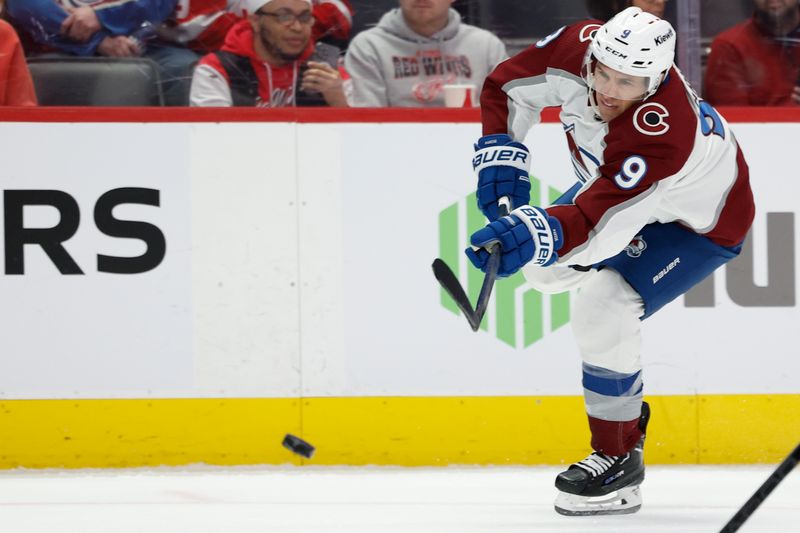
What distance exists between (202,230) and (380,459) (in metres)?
0.83

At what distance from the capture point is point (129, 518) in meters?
2.96

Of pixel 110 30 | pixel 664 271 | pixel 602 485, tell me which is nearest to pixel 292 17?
pixel 110 30

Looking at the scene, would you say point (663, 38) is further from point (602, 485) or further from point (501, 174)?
point (602, 485)

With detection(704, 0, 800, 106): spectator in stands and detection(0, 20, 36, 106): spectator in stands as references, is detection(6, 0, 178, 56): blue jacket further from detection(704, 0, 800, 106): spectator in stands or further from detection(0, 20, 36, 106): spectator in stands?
detection(704, 0, 800, 106): spectator in stands

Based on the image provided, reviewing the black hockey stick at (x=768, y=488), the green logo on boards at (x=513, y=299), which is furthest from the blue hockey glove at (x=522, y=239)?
the green logo on boards at (x=513, y=299)

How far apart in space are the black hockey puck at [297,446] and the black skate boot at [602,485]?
30.3 inches

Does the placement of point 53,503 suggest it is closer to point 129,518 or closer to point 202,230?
point 129,518

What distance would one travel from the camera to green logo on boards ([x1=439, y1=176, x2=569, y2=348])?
3.62 m

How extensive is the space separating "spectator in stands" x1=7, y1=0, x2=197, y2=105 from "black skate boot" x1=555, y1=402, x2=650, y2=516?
1.53 metres

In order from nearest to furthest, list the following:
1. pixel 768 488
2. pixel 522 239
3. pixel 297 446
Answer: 1. pixel 768 488
2. pixel 522 239
3. pixel 297 446

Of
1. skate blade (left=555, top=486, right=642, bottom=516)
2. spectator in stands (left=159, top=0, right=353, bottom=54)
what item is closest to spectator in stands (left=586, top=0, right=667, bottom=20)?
spectator in stands (left=159, top=0, right=353, bottom=54)

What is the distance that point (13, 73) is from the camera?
11.9 feet

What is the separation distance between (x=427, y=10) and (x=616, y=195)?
1.24 m

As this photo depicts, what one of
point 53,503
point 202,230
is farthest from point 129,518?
point 202,230
